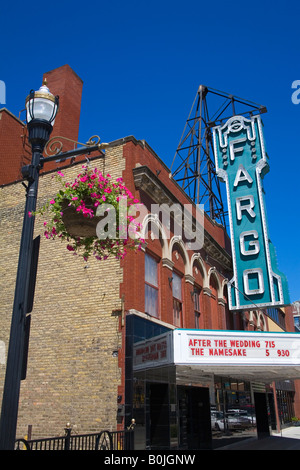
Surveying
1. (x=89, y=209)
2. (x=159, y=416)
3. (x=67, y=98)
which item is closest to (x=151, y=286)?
(x=159, y=416)

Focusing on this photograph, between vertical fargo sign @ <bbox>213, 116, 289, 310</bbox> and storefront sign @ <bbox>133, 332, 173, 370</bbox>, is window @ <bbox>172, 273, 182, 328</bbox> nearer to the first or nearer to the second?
storefront sign @ <bbox>133, 332, 173, 370</bbox>

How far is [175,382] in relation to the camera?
535 inches

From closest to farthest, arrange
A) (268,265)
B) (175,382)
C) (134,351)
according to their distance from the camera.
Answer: (134,351) → (175,382) → (268,265)

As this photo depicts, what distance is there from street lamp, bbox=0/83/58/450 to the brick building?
6.46 meters

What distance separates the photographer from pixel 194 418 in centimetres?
1524

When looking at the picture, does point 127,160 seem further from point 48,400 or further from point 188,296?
point 48,400

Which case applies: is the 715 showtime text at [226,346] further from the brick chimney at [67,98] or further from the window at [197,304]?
the brick chimney at [67,98]

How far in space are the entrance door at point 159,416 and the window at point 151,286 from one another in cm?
243

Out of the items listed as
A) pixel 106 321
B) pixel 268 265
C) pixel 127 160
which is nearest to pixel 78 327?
pixel 106 321

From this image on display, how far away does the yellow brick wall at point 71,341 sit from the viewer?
449 inches

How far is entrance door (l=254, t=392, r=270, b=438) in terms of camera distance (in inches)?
931

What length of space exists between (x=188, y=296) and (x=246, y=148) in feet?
31.5

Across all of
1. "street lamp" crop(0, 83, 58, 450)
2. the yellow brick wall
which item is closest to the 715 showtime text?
the yellow brick wall

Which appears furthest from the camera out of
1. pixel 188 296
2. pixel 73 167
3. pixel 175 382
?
pixel 188 296
